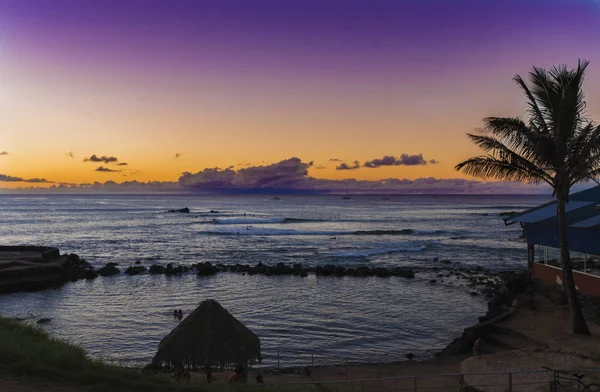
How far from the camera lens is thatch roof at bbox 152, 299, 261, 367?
45.6 ft

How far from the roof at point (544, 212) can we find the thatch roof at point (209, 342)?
14.9 m

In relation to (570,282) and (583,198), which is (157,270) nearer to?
(583,198)

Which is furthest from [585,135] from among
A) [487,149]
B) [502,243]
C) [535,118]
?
[502,243]

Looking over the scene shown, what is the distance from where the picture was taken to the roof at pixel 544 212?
21.0 meters

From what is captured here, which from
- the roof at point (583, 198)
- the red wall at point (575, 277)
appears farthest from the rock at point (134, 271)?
the red wall at point (575, 277)

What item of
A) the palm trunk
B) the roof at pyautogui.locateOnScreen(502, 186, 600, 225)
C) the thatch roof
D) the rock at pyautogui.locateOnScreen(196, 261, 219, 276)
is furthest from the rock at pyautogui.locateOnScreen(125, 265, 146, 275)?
the palm trunk

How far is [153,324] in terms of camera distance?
2342cm

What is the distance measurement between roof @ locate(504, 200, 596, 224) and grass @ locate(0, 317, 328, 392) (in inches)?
657

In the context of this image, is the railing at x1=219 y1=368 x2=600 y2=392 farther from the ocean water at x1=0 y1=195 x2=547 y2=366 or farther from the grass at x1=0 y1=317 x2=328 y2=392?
the ocean water at x1=0 y1=195 x2=547 y2=366

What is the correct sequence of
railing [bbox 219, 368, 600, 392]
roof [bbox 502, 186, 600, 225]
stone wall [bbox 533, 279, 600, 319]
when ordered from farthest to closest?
1. roof [bbox 502, 186, 600, 225]
2. stone wall [bbox 533, 279, 600, 319]
3. railing [bbox 219, 368, 600, 392]

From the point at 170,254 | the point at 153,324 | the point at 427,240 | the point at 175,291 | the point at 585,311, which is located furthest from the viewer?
the point at 427,240

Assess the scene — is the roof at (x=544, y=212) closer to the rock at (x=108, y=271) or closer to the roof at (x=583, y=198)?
the roof at (x=583, y=198)

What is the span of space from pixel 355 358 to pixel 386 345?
7.46 ft

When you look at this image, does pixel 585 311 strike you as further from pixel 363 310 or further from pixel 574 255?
pixel 363 310
